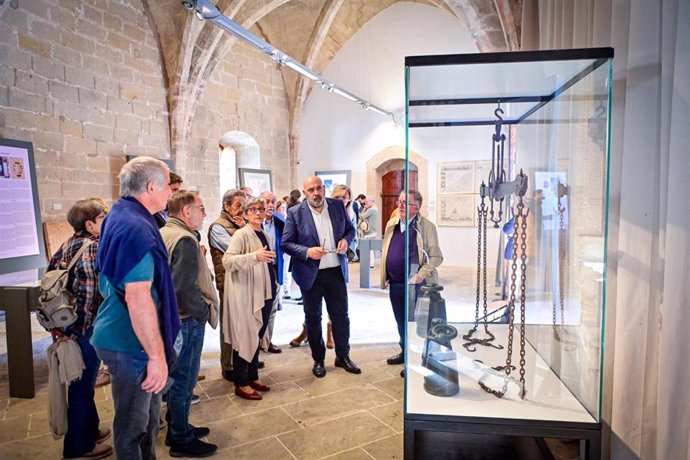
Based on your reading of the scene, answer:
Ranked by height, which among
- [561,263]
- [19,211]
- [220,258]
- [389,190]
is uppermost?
[389,190]

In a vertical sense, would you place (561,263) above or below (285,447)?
above

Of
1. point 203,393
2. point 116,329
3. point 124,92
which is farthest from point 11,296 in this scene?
point 124,92

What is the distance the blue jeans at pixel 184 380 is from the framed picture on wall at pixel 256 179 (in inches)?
301

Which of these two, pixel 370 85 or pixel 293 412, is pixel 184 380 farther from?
pixel 370 85

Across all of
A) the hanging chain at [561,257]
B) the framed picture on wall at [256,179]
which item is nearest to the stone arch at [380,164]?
the framed picture on wall at [256,179]

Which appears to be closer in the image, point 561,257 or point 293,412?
point 561,257

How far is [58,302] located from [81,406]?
0.60 meters

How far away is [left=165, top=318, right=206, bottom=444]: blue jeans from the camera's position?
2559 millimetres

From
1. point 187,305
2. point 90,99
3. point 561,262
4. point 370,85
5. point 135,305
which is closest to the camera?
point 135,305

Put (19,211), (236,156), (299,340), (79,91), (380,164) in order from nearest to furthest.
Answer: (299,340) → (19,211) → (79,91) → (236,156) → (380,164)

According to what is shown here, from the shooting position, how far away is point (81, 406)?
259 centimetres

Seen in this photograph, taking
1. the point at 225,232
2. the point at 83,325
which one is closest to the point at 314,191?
the point at 225,232

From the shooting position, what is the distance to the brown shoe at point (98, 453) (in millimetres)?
2590

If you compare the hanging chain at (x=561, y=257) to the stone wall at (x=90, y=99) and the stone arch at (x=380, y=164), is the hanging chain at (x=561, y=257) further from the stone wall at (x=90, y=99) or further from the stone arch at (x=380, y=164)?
the stone arch at (x=380, y=164)
